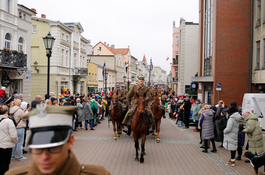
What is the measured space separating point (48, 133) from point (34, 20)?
31.6 meters

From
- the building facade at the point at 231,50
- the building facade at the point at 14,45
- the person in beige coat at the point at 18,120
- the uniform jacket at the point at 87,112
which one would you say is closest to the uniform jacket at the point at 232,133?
the person in beige coat at the point at 18,120

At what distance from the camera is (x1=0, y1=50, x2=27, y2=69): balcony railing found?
1716 centimetres

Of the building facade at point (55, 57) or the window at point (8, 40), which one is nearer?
the window at point (8, 40)

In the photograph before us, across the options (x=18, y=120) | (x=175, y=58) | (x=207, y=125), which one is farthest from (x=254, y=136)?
(x=175, y=58)

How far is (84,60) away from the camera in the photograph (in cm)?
4212

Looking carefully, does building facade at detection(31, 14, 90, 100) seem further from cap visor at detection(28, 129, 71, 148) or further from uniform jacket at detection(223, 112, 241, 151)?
cap visor at detection(28, 129, 71, 148)

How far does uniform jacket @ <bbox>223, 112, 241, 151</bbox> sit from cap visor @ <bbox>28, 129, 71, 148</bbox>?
23.1 ft

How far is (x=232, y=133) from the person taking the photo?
7.90 m

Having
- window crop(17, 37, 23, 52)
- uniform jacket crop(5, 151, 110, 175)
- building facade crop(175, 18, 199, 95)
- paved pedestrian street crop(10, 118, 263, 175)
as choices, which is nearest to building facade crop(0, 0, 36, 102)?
window crop(17, 37, 23, 52)

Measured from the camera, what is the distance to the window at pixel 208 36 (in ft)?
78.7

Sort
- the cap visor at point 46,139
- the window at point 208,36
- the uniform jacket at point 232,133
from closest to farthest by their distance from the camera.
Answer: the cap visor at point 46,139, the uniform jacket at point 232,133, the window at point 208,36

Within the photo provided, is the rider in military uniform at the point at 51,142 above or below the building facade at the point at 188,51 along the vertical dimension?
below

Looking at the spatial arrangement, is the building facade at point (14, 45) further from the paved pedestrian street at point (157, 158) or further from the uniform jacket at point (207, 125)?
the uniform jacket at point (207, 125)

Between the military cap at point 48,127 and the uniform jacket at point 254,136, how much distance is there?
6877 mm
